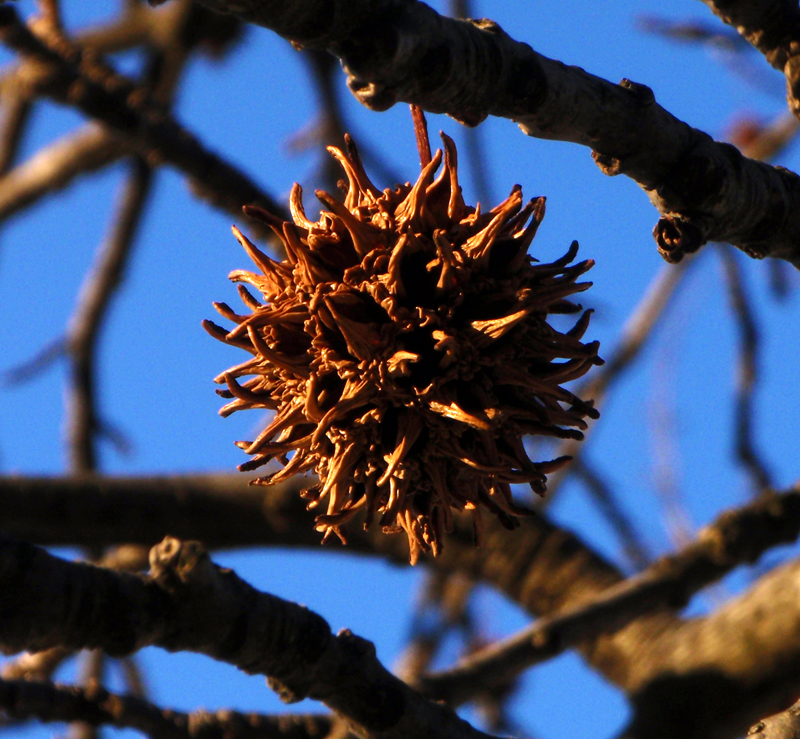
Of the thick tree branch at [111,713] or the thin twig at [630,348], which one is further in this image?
the thin twig at [630,348]

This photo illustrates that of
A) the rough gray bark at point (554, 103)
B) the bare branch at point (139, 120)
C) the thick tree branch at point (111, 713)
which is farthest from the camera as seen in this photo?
the bare branch at point (139, 120)

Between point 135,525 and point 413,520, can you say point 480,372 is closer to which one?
point 413,520

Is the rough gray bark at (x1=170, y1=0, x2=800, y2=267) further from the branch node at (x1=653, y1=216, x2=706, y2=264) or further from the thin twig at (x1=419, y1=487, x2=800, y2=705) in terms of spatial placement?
the thin twig at (x1=419, y1=487, x2=800, y2=705)

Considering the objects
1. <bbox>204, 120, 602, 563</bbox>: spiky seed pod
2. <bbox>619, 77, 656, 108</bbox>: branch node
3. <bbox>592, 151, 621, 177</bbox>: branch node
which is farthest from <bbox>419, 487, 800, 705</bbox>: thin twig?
<bbox>619, 77, 656, 108</bbox>: branch node

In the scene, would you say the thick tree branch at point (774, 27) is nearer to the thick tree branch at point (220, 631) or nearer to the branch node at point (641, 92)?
the branch node at point (641, 92)

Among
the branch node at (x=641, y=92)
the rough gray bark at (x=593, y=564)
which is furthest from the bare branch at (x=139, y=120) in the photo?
the branch node at (x=641, y=92)

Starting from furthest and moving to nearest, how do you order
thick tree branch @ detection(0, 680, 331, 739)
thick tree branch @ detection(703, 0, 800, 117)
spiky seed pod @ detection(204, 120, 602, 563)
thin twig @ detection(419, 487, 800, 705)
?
thin twig @ detection(419, 487, 800, 705) < thick tree branch @ detection(0, 680, 331, 739) < thick tree branch @ detection(703, 0, 800, 117) < spiky seed pod @ detection(204, 120, 602, 563)

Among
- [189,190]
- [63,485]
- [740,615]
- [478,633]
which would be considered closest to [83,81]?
[189,190]
